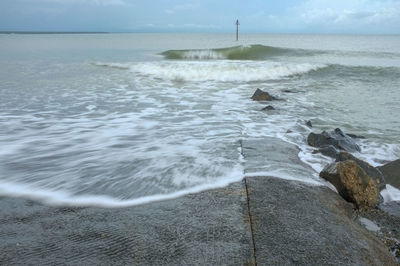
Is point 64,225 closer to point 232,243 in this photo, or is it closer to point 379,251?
point 232,243

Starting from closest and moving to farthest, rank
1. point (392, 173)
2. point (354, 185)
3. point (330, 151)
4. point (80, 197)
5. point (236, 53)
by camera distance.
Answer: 1. point (80, 197)
2. point (354, 185)
3. point (392, 173)
4. point (330, 151)
5. point (236, 53)

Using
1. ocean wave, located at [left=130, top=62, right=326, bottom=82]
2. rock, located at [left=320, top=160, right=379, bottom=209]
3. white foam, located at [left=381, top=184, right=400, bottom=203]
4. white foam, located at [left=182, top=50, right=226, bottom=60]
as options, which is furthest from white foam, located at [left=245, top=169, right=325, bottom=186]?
white foam, located at [left=182, top=50, right=226, bottom=60]

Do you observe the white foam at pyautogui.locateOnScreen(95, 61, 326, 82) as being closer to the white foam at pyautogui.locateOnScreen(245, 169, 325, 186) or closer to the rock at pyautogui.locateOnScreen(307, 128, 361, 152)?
the rock at pyautogui.locateOnScreen(307, 128, 361, 152)

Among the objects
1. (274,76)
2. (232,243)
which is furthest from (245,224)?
(274,76)

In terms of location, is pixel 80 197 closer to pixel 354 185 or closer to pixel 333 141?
pixel 354 185

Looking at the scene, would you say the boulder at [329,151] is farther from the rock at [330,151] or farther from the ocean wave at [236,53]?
the ocean wave at [236,53]

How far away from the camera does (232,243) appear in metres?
2.05

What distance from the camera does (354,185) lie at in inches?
119

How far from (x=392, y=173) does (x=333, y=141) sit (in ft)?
3.33

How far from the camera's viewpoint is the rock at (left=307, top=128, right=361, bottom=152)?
462 centimetres

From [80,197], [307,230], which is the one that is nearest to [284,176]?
[307,230]

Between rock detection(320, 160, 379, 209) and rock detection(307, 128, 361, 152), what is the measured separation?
4.73 feet

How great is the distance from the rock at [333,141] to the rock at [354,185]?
4.73ft

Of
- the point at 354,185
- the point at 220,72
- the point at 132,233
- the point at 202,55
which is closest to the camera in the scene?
the point at 132,233
